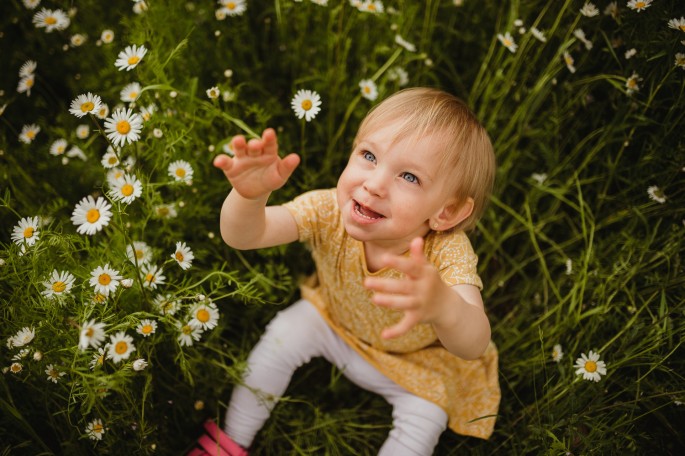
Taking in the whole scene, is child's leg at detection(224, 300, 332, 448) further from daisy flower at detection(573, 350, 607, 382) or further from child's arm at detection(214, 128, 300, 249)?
daisy flower at detection(573, 350, 607, 382)

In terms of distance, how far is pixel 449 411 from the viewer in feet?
5.05

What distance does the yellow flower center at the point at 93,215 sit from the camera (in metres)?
1.19

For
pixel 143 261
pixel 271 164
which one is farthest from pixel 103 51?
pixel 271 164

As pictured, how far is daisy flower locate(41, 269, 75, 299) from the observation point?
114 cm

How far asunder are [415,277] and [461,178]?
0.45 meters

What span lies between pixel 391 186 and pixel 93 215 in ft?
2.34

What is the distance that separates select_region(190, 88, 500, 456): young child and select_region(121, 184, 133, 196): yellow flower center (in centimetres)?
23

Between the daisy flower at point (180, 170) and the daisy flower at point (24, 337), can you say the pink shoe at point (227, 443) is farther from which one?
the daisy flower at point (180, 170)

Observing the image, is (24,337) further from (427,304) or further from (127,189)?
(427,304)

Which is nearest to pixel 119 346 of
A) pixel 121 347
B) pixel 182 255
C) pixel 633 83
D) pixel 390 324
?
pixel 121 347

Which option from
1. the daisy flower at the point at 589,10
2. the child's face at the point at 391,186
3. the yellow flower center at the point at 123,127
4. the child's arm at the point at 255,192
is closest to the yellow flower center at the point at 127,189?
the yellow flower center at the point at 123,127

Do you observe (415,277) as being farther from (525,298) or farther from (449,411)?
(525,298)

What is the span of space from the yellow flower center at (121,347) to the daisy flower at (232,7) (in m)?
1.10

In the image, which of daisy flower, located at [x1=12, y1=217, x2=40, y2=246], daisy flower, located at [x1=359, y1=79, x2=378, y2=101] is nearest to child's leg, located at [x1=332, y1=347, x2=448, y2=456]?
daisy flower, located at [x1=359, y1=79, x2=378, y2=101]
